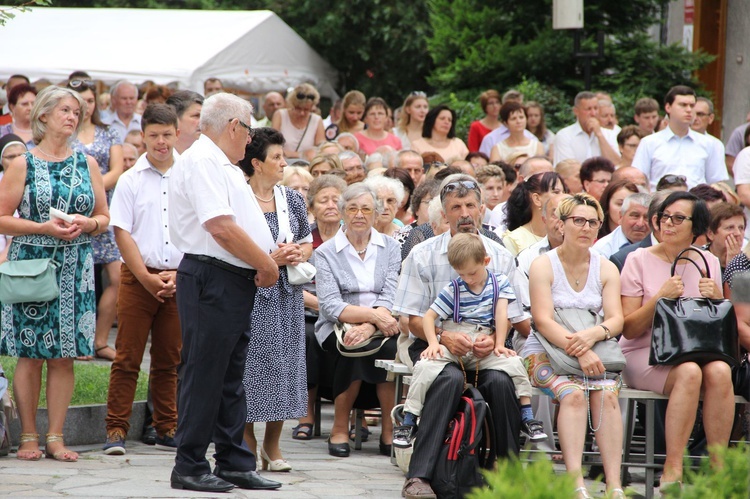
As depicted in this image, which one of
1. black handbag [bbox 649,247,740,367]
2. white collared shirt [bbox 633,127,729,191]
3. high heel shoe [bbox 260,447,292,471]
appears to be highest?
white collared shirt [bbox 633,127,729,191]

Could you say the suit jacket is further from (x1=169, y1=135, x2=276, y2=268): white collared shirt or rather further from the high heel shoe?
(x1=169, y1=135, x2=276, y2=268): white collared shirt

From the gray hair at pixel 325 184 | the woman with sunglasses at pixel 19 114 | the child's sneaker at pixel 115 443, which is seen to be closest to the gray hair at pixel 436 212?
the gray hair at pixel 325 184

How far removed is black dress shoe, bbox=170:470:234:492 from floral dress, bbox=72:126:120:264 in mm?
4099

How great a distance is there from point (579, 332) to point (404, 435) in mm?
1160

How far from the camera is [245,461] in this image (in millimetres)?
6156

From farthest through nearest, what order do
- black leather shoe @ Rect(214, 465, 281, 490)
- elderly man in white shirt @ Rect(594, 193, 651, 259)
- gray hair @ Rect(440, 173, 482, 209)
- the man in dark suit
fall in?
elderly man in white shirt @ Rect(594, 193, 651, 259), the man in dark suit, gray hair @ Rect(440, 173, 482, 209), black leather shoe @ Rect(214, 465, 281, 490)

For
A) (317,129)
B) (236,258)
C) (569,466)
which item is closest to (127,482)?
(236,258)

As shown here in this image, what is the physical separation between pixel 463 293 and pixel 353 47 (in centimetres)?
2020

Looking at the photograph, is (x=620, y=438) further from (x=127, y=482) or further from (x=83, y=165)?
(x=83, y=165)

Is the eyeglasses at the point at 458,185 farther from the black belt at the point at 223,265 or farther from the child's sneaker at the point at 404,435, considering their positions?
the black belt at the point at 223,265

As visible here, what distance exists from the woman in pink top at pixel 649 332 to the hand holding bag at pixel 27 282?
11.2 feet

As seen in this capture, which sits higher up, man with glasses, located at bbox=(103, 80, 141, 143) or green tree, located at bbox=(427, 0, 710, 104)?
green tree, located at bbox=(427, 0, 710, 104)

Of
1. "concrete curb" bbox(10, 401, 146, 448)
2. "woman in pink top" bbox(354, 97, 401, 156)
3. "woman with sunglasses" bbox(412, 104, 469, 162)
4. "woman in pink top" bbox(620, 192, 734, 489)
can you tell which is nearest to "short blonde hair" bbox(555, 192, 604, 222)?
"woman in pink top" bbox(620, 192, 734, 489)

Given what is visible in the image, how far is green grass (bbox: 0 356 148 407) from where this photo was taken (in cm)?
792
